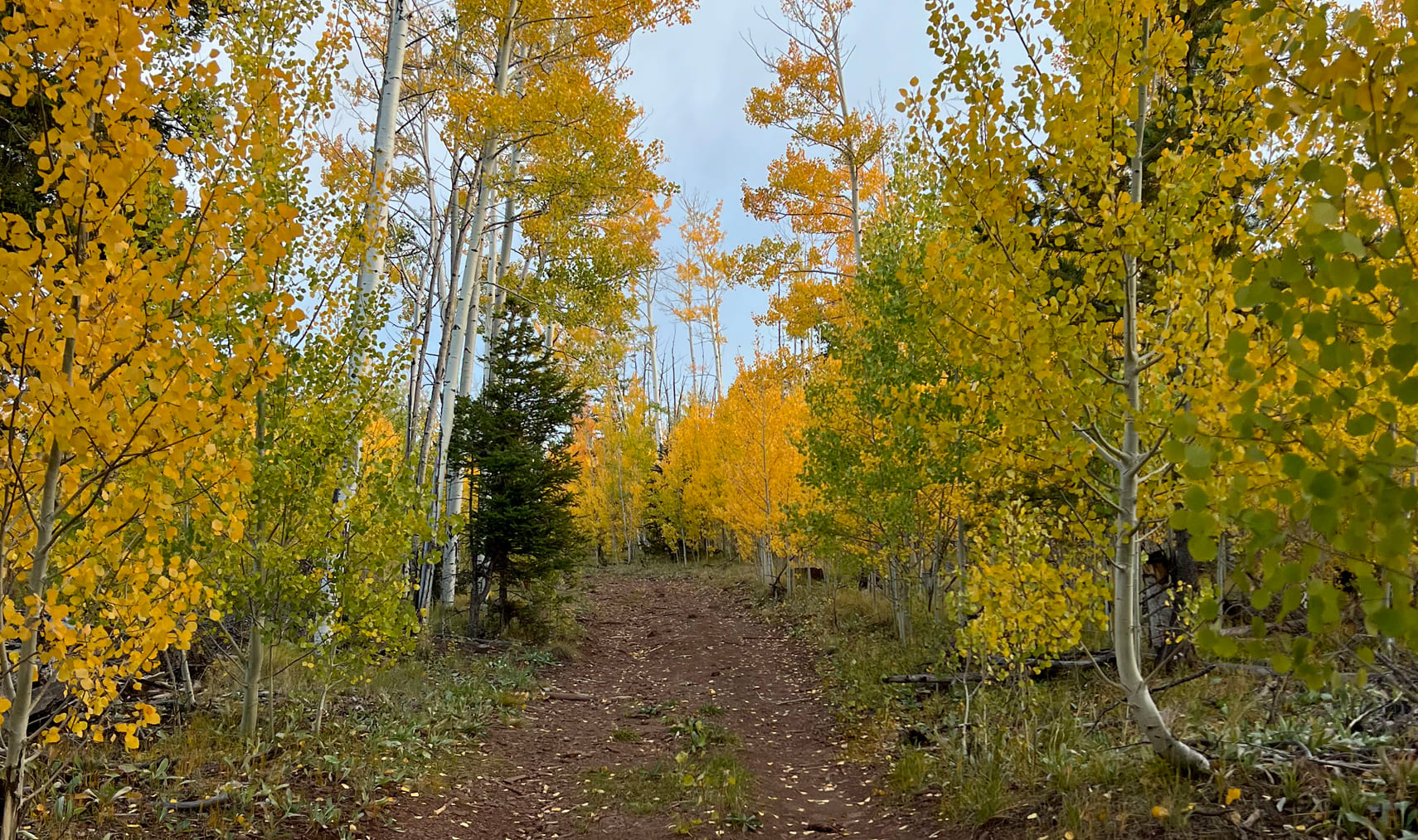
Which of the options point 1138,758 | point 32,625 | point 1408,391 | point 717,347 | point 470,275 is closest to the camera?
point 1408,391

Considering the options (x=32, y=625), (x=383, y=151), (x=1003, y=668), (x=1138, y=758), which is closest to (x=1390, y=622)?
(x=32, y=625)

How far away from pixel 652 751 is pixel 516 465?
4.61 metres

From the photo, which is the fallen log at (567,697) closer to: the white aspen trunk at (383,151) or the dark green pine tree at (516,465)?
the dark green pine tree at (516,465)

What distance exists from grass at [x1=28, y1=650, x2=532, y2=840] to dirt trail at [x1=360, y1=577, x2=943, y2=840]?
291 millimetres

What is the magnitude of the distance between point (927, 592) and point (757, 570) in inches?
447

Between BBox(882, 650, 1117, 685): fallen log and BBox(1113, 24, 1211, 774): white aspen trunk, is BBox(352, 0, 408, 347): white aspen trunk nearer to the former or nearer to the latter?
BBox(1113, 24, 1211, 774): white aspen trunk

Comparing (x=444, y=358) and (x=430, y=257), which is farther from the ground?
(x=430, y=257)

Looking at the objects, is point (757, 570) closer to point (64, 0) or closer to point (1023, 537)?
point (1023, 537)

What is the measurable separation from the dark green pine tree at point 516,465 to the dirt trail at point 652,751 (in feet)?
5.26

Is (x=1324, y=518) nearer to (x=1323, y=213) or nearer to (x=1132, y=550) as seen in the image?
(x=1323, y=213)

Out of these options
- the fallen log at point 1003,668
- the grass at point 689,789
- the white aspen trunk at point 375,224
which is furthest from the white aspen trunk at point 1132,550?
the white aspen trunk at point 375,224

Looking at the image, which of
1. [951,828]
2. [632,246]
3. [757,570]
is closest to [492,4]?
[632,246]

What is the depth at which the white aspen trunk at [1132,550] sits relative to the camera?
3.72 m

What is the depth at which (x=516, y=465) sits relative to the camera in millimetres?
9664
